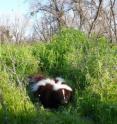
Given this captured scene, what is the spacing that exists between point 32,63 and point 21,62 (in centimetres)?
28

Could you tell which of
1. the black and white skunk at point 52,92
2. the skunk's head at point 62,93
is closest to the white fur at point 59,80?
the black and white skunk at point 52,92

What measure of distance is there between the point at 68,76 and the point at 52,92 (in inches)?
30.6

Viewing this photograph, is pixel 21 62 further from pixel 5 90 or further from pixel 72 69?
pixel 5 90

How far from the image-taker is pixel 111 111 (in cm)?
672

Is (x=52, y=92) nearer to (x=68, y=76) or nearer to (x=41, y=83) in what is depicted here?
(x=41, y=83)

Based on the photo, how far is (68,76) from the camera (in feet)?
27.7

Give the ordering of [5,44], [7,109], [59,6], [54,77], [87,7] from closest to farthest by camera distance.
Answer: [7,109]
[54,77]
[5,44]
[87,7]
[59,6]

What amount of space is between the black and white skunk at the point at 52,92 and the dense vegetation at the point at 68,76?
0.16 m

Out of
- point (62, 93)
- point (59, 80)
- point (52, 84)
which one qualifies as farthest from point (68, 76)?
point (62, 93)

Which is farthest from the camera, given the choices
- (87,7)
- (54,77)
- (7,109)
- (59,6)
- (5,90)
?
(59,6)

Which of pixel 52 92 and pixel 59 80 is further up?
pixel 59 80

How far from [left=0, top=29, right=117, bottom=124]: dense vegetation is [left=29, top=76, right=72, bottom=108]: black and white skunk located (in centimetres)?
16

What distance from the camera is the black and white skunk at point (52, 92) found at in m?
7.67

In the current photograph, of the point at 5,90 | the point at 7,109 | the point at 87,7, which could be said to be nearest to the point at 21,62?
the point at 5,90
